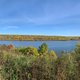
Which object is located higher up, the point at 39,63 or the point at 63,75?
the point at 39,63

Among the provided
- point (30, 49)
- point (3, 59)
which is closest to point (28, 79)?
point (3, 59)

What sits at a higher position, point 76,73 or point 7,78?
point 76,73

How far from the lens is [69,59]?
9.98ft

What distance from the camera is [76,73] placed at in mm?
2619

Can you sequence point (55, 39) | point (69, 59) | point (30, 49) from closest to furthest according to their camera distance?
point (69, 59) → point (30, 49) → point (55, 39)

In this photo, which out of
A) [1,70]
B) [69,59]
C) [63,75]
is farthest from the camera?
[69,59]

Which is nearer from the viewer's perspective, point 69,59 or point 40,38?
point 69,59

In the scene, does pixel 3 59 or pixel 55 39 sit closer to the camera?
pixel 3 59

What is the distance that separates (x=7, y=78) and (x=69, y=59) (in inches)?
97.9

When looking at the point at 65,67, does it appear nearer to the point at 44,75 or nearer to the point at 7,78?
the point at 44,75

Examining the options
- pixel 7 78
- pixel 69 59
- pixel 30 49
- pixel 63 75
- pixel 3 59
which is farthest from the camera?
pixel 30 49

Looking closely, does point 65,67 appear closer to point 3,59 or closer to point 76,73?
point 76,73

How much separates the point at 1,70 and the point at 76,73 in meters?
2.77

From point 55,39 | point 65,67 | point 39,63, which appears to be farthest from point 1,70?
point 55,39
